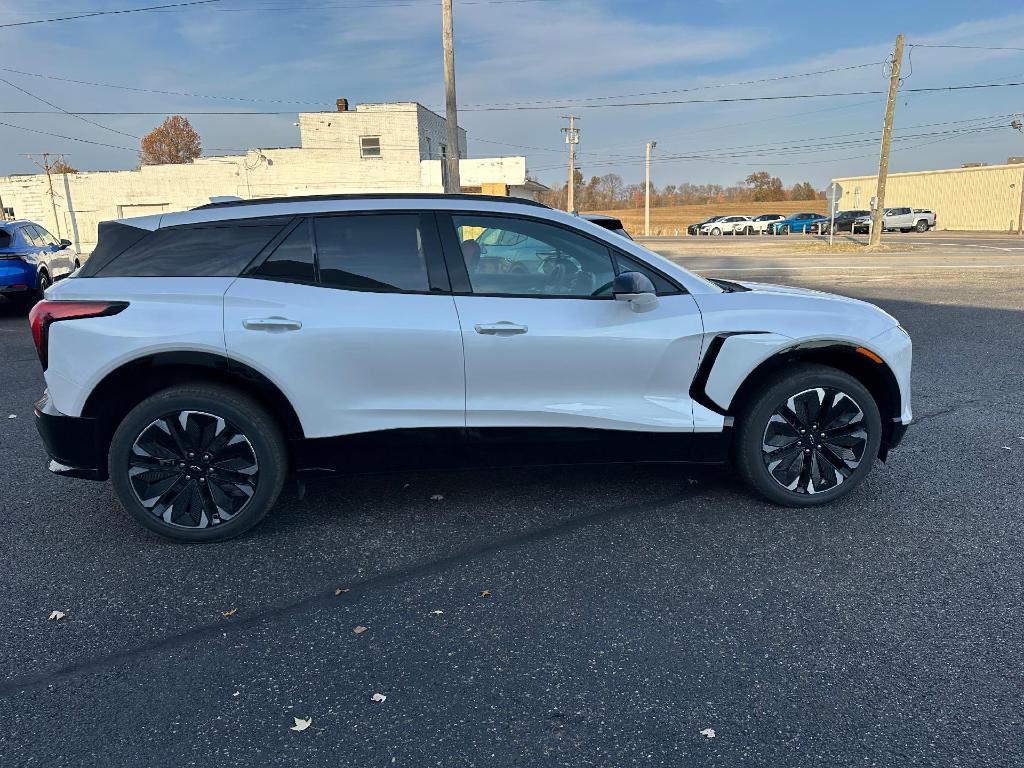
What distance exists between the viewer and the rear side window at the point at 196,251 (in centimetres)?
377

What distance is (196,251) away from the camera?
150 inches

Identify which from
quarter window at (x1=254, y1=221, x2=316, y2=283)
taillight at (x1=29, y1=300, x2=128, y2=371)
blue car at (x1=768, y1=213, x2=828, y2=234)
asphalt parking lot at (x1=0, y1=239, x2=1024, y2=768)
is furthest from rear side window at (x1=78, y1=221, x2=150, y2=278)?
blue car at (x1=768, y1=213, x2=828, y2=234)

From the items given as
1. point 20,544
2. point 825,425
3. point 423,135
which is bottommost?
point 20,544

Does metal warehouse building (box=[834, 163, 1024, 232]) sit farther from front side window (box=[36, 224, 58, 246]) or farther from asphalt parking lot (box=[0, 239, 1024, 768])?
asphalt parking lot (box=[0, 239, 1024, 768])

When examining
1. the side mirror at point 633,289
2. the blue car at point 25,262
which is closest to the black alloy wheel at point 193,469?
the side mirror at point 633,289

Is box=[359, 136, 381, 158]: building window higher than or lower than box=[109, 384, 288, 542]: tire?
higher

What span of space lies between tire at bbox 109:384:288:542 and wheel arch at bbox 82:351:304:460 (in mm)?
58

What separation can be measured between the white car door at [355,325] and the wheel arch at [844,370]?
1506 mm

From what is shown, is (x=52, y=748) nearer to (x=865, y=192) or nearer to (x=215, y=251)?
(x=215, y=251)

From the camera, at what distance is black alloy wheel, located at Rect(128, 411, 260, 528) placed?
3.67m

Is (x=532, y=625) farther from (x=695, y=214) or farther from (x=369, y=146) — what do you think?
(x=695, y=214)

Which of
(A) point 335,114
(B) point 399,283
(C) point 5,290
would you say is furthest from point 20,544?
(A) point 335,114

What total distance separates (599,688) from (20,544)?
3.04 meters

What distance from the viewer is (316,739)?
2.40m
